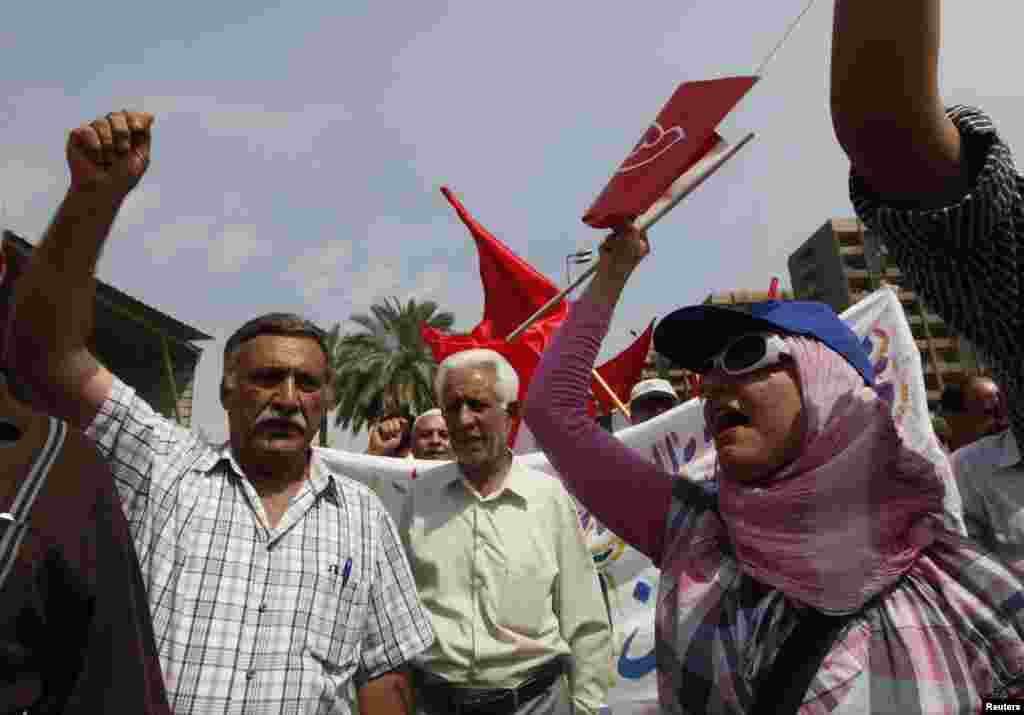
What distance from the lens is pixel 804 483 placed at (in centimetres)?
142

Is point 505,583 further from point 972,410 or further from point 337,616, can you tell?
point 972,410

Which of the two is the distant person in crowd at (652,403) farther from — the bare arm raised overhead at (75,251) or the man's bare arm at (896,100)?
the man's bare arm at (896,100)

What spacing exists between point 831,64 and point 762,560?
97cm

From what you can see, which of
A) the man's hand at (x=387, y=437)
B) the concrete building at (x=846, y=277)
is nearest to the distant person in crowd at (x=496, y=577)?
the man's hand at (x=387, y=437)

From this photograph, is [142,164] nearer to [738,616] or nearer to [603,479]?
[603,479]

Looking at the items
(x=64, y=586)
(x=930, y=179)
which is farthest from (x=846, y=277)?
(x=64, y=586)

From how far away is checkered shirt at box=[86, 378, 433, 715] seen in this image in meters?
1.95

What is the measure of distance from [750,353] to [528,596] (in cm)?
164

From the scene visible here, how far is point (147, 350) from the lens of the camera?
2530cm

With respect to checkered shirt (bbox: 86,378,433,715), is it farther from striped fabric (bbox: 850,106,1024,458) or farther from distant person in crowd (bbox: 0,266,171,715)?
striped fabric (bbox: 850,106,1024,458)

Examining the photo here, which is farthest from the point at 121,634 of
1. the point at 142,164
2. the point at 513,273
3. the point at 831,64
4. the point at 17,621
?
the point at 513,273

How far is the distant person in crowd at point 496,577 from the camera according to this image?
8.96 ft

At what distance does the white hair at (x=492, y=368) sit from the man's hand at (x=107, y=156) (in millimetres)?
1947

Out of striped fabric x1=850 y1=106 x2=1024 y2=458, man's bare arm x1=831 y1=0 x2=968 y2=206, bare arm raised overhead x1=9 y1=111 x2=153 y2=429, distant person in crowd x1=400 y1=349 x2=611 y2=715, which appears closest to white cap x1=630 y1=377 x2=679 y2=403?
distant person in crowd x1=400 y1=349 x2=611 y2=715
